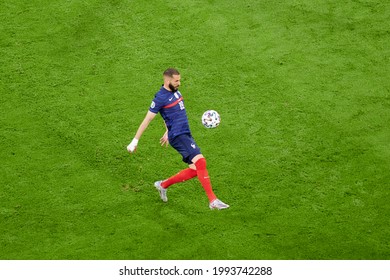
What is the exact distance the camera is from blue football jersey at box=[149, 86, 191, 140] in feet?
33.3

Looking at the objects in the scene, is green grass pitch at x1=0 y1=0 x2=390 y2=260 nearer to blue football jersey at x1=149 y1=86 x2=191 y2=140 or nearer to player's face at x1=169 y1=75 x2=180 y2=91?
blue football jersey at x1=149 y1=86 x2=191 y2=140

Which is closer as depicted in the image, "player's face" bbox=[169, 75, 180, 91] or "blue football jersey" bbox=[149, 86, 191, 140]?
"player's face" bbox=[169, 75, 180, 91]

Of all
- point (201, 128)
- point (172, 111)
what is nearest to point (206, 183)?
point (172, 111)

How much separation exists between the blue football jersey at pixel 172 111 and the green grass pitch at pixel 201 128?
4.33 feet

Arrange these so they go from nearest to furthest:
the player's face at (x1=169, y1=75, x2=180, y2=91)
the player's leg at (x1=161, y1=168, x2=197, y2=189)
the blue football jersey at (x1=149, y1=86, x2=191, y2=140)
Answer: the player's face at (x1=169, y1=75, x2=180, y2=91), the blue football jersey at (x1=149, y1=86, x2=191, y2=140), the player's leg at (x1=161, y1=168, x2=197, y2=189)

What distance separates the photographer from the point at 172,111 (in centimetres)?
1025

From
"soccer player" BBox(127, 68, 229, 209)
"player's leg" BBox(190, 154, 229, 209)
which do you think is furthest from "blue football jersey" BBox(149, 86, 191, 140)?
"player's leg" BBox(190, 154, 229, 209)

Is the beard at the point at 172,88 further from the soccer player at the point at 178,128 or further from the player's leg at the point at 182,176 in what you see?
the player's leg at the point at 182,176

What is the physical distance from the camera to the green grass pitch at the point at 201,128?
10.2 metres

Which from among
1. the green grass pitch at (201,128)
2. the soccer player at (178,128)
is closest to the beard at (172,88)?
the soccer player at (178,128)

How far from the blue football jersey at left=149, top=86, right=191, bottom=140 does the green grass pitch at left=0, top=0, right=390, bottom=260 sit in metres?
1.32

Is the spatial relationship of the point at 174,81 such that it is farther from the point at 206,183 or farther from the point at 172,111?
the point at 206,183
